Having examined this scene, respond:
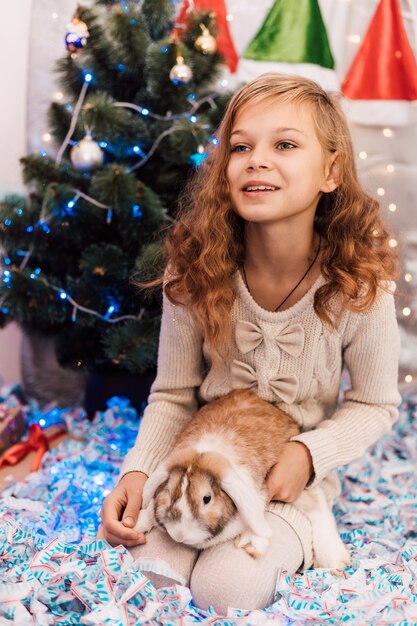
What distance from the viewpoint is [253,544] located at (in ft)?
3.49

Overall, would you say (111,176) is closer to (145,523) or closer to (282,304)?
(282,304)

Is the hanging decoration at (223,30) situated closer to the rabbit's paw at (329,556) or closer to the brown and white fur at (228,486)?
the brown and white fur at (228,486)

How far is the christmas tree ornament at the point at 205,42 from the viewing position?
5.49 ft

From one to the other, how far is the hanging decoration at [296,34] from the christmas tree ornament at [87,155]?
0.63m

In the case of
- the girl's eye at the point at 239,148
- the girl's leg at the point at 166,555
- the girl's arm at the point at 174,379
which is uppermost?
the girl's eye at the point at 239,148

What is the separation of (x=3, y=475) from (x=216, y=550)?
2.51 feet

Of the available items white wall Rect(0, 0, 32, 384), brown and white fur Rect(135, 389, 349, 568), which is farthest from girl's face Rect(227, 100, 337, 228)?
white wall Rect(0, 0, 32, 384)

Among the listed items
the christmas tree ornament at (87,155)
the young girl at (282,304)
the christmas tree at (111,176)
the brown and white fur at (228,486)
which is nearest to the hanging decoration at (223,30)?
the christmas tree at (111,176)

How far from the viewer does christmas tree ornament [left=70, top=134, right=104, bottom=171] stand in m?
1.60

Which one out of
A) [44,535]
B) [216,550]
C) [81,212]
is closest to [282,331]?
[216,550]

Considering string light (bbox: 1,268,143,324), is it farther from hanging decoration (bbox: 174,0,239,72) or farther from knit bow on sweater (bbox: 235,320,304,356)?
hanging decoration (bbox: 174,0,239,72)

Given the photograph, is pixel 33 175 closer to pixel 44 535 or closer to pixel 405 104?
pixel 44 535

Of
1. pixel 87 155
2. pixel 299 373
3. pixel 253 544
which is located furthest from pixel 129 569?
pixel 87 155

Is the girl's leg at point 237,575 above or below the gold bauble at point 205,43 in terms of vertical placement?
below
